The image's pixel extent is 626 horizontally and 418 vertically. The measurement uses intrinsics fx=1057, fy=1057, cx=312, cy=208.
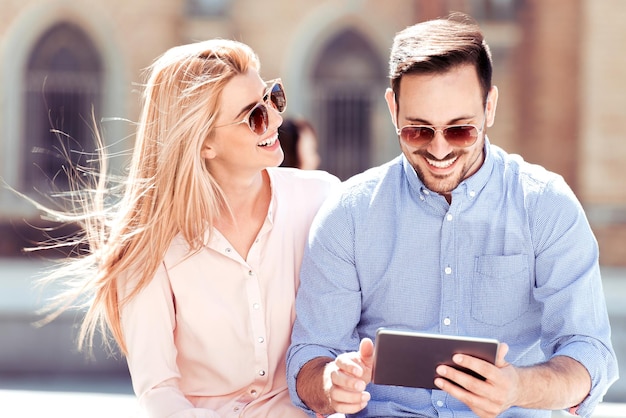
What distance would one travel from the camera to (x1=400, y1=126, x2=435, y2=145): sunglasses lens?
10.1ft

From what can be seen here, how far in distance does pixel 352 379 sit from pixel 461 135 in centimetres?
79

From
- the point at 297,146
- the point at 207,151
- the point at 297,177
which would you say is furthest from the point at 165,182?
the point at 297,146

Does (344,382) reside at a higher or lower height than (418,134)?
lower

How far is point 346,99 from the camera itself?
15.5 m

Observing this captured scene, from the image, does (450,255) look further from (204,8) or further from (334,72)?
(334,72)

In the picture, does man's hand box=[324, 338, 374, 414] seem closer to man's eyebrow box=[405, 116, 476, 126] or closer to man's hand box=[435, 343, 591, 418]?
man's hand box=[435, 343, 591, 418]

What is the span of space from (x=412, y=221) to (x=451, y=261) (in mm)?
178

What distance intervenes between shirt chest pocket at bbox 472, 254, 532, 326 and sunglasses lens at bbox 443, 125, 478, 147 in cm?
35

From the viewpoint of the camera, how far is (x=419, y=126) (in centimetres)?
310

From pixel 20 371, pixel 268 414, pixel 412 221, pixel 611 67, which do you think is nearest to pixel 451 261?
pixel 412 221

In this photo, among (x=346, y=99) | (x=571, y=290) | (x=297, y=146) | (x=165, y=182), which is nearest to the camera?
(x=571, y=290)

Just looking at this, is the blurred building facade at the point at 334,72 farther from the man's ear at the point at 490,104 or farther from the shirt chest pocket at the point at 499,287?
the shirt chest pocket at the point at 499,287

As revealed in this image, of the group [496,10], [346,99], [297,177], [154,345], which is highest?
[496,10]

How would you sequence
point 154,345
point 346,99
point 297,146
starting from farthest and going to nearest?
point 346,99 → point 297,146 → point 154,345
